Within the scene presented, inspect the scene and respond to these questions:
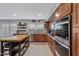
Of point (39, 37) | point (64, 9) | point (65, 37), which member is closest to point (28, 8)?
point (39, 37)

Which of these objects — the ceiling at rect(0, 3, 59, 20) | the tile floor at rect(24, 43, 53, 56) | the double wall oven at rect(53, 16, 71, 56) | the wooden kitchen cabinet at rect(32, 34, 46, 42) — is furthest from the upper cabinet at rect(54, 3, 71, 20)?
the wooden kitchen cabinet at rect(32, 34, 46, 42)

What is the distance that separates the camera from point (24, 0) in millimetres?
1201

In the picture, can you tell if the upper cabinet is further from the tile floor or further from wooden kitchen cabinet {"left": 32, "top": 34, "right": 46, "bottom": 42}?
wooden kitchen cabinet {"left": 32, "top": 34, "right": 46, "bottom": 42}

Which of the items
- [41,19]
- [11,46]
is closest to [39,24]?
[41,19]

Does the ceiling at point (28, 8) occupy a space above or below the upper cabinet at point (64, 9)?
above

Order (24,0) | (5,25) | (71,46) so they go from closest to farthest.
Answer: (24,0)
(71,46)
(5,25)

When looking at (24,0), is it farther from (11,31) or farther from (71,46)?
(11,31)

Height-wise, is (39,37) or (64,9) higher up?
(64,9)

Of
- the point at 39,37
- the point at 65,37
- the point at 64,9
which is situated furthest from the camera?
the point at 39,37

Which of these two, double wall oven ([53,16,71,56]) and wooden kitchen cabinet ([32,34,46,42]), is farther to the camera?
wooden kitchen cabinet ([32,34,46,42])

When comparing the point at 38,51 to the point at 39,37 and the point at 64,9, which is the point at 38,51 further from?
the point at 64,9

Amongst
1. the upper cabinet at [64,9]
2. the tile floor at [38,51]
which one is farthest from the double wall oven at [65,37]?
the tile floor at [38,51]

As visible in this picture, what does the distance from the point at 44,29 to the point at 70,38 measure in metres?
7.79

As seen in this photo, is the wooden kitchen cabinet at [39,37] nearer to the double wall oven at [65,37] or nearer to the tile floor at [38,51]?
the tile floor at [38,51]
